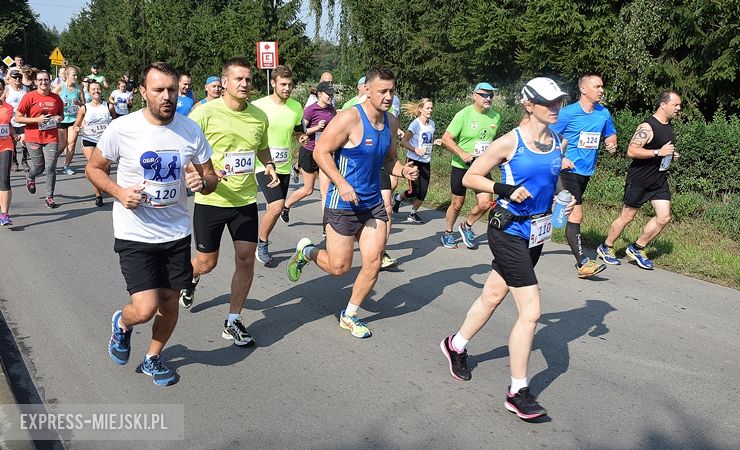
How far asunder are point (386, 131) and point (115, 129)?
219 cm

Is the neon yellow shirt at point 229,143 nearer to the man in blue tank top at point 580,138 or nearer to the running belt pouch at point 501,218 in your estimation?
the running belt pouch at point 501,218

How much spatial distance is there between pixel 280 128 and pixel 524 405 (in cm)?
492

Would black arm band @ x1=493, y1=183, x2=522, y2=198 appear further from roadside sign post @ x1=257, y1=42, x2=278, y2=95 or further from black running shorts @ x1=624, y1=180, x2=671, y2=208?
roadside sign post @ x1=257, y1=42, x2=278, y2=95

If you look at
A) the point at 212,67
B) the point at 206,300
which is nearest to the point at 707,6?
the point at 206,300

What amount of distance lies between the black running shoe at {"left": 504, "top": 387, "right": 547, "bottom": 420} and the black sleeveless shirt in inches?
178

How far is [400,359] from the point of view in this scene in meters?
5.22

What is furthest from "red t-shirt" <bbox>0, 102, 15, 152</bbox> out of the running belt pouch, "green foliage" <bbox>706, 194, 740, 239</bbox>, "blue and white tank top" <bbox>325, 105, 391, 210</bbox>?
"green foliage" <bbox>706, 194, 740, 239</bbox>

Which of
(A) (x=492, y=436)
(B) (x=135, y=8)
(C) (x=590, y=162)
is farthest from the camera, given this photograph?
(B) (x=135, y=8)

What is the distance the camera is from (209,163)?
15.4ft

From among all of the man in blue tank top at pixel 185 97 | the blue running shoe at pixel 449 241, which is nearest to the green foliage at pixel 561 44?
the blue running shoe at pixel 449 241

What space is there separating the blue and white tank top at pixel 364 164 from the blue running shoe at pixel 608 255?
381 centimetres

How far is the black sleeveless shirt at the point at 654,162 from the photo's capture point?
25.9 ft

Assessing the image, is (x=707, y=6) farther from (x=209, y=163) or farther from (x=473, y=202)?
(x=209, y=163)

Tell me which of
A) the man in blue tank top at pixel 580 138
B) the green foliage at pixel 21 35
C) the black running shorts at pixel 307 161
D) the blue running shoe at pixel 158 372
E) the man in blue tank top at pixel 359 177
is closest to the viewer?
the blue running shoe at pixel 158 372
